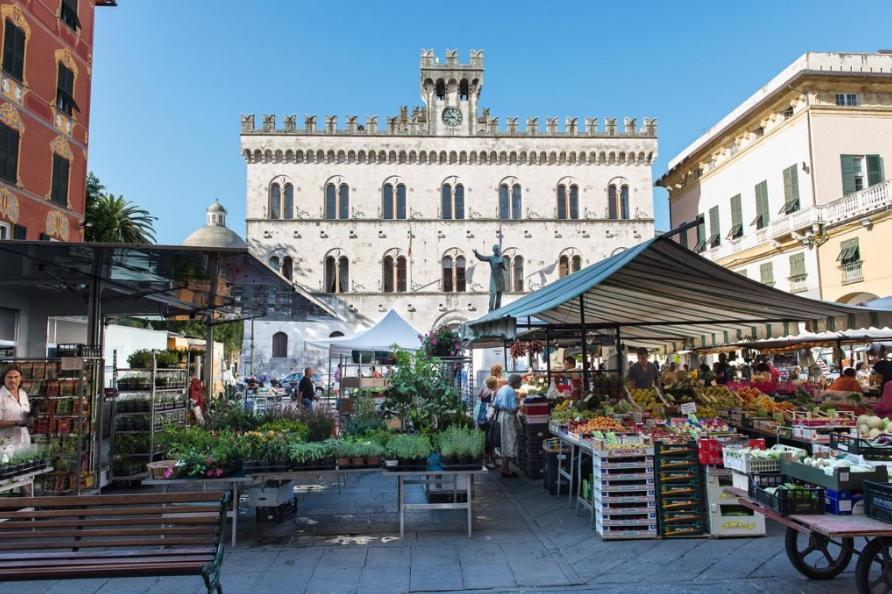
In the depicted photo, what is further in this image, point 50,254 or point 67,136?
point 67,136

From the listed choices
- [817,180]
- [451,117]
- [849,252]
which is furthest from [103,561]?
[451,117]

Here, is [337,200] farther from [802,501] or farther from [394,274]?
[802,501]

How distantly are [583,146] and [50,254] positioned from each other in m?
30.1

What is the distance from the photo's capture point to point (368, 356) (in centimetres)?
2298

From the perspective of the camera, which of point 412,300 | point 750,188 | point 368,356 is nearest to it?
point 368,356

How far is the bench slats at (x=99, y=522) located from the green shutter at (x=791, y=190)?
2358cm

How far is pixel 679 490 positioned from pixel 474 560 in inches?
79.8

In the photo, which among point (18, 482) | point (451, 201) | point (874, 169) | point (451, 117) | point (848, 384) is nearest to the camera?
point (18, 482)

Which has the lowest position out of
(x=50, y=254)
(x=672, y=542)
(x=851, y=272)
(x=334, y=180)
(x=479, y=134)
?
(x=672, y=542)

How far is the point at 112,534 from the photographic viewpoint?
3930 millimetres

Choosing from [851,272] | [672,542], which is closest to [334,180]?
[851,272]

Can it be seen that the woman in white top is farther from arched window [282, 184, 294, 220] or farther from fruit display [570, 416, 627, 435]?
arched window [282, 184, 294, 220]

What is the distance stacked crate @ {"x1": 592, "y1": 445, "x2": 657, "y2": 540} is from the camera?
5.73 m

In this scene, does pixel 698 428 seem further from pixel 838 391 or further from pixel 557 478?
pixel 838 391
